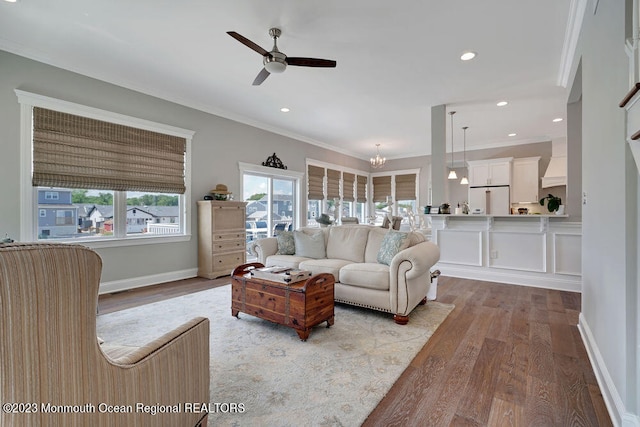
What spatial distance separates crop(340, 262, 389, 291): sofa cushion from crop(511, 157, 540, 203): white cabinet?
598cm

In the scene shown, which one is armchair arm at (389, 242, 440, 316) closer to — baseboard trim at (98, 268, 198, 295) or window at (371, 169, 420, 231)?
baseboard trim at (98, 268, 198, 295)

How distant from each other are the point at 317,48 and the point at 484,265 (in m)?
4.06

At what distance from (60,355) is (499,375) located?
2.39 metres

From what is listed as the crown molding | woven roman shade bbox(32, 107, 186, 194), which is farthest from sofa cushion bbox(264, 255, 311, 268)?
the crown molding

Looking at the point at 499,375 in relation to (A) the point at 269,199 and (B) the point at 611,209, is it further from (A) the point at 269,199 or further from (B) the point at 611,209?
(A) the point at 269,199

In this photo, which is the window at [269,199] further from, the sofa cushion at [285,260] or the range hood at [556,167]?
the range hood at [556,167]

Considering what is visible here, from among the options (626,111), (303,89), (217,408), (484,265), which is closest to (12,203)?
(217,408)

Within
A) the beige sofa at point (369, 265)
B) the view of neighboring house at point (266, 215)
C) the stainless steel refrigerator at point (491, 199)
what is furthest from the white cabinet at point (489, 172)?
the beige sofa at point (369, 265)

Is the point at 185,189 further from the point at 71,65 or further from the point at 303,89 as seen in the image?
the point at 303,89

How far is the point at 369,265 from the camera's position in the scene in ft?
10.6

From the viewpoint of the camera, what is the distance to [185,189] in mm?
4676

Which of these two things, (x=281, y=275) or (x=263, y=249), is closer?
(x=281, y=275)

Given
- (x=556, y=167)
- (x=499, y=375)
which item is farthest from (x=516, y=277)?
(x=556, y=167)

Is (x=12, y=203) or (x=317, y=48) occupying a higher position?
(x=317, y=48)
